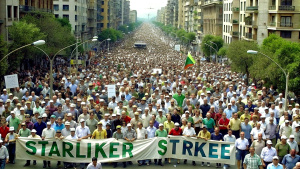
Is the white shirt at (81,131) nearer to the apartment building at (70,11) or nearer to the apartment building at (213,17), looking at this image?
the apartment building at (70,11)

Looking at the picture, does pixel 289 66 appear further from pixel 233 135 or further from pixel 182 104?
pixel 233 135

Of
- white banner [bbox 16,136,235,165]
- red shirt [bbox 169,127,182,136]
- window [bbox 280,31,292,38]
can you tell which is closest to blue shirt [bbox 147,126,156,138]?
white banner [bbox 16,136,235,165]

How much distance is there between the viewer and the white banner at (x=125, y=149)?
15594mm

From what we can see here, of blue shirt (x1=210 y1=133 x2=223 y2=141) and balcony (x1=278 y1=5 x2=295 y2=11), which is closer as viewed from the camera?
blue shirt (x1=210 y1=133 x2=223 y2=141)

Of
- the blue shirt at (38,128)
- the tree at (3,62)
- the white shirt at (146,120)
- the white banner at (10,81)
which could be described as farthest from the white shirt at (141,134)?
the tree at (3,62)

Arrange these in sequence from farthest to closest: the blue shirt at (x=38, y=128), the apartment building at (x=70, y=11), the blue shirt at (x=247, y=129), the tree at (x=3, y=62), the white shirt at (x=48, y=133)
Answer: the apartment building at (x=70, y=11) < the tree at (x=3, y=62) < the blue shirt at (x=247, y=129) < the blue shirt at (x=38, y=128) < the white shirt at (x=48, y=133)

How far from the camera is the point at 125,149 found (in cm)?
1577

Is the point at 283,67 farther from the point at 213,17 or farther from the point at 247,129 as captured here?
the point at 213,17

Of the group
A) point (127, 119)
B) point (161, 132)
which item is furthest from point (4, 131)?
Answer: point (161, 132)

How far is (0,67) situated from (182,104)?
1670 centimetres

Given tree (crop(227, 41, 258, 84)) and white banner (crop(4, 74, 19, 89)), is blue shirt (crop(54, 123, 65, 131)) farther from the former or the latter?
tree (crop(227, 41, 258, 84))

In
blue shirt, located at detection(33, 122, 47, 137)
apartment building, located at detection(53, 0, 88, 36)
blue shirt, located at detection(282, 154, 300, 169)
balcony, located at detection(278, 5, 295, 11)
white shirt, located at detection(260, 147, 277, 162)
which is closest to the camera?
blue shirt, located at detection(282, 154, 300, 169)

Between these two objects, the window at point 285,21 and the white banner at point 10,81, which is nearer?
the white banner at point 10,81

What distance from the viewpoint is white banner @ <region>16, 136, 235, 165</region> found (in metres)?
15.6
